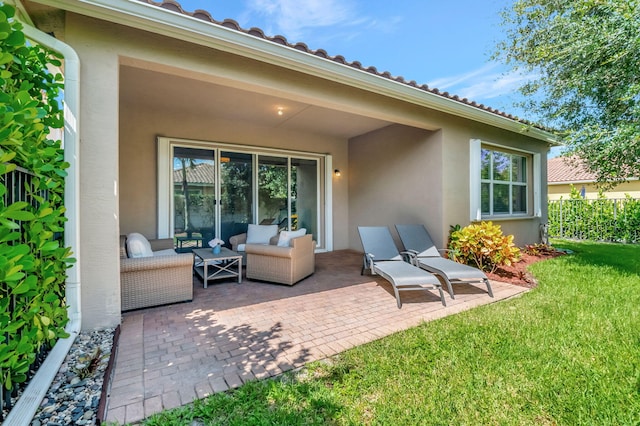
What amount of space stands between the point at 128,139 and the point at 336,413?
21.9 ft

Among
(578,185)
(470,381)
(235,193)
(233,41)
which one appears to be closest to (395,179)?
(235,193)

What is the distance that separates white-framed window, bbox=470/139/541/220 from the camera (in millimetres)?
6766

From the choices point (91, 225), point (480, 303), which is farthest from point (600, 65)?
point (91, 225)

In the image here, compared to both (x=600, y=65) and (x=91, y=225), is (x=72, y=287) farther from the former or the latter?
(x=600, y=65)

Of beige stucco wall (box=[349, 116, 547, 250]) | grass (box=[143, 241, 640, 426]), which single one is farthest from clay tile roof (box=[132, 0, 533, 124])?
grass (box=[143, 241, 640, 426])

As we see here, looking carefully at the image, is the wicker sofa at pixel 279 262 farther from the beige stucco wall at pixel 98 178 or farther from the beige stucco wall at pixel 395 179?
the beige stucco wall at pixel 395 179

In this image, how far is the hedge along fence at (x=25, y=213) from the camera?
157cm

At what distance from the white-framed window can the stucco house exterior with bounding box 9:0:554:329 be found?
5 cm

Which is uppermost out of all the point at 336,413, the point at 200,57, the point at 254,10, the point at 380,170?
the point at 254,10

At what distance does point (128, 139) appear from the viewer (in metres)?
6.18

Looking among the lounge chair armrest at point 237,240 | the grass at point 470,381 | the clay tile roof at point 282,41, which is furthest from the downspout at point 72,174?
the lounge chair armrest at point 237,240

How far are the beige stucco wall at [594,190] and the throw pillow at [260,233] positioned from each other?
1369 centimetres

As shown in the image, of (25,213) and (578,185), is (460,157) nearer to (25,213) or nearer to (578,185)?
(25,213)

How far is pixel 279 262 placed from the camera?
5023mm
